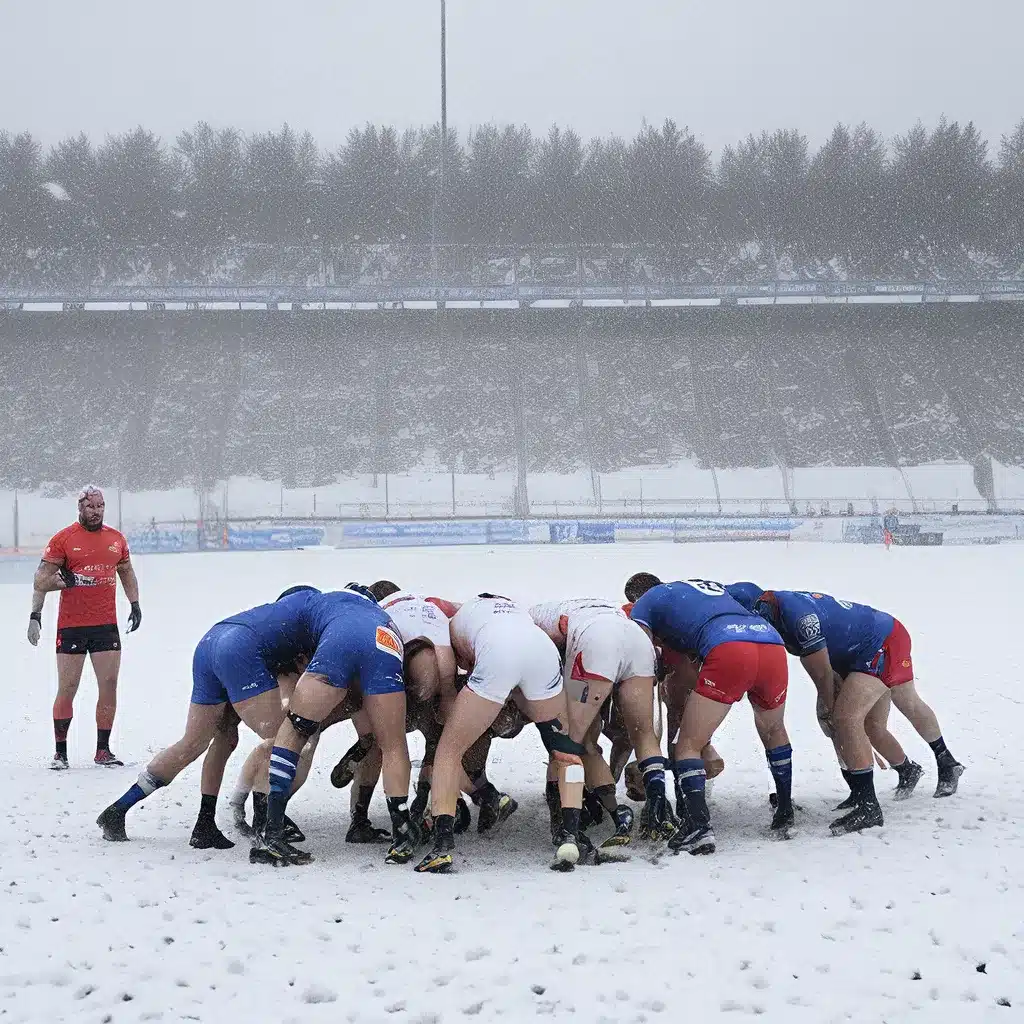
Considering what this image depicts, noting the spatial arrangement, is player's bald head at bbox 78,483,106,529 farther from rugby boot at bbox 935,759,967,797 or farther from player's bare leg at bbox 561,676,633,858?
rugby boot at bbox 935,759,967,797

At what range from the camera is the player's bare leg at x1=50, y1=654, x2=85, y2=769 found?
7.95 metres

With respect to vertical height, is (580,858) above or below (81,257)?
below

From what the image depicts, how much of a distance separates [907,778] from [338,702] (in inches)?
144

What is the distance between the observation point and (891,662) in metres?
6.52

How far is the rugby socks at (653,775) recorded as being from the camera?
5.86 m

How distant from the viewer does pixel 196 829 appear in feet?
19.0

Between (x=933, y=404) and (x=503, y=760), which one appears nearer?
(x=503, y=760)

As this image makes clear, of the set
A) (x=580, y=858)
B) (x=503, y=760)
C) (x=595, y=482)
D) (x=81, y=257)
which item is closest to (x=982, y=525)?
(x=595, y=482)

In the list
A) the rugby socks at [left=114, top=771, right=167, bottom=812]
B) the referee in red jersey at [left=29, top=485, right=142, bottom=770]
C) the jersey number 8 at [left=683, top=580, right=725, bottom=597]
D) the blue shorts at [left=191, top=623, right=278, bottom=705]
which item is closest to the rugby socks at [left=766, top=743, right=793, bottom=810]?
the jersey number 8 at [left=683, top=580, right=725, bottom=597]

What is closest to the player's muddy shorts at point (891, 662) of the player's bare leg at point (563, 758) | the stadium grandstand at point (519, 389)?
Result: the player's bare leg at point (563, 758)

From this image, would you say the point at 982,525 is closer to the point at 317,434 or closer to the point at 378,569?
the point at 378,569

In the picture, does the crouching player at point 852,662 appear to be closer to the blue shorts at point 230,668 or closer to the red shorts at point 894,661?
the red shorts at point 894,661

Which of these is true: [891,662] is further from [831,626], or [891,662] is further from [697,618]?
[697,618]

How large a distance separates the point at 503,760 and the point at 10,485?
3789cm
